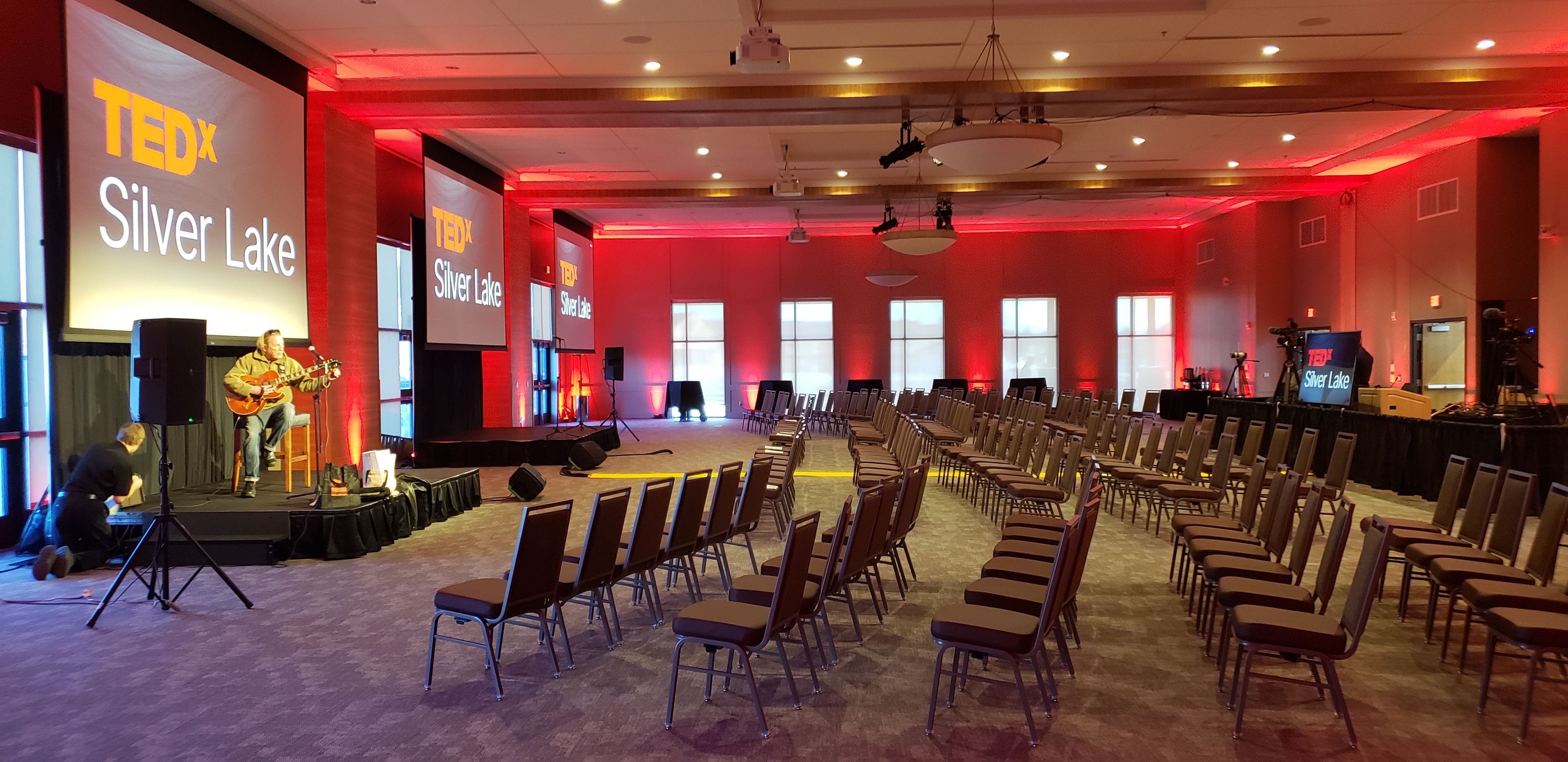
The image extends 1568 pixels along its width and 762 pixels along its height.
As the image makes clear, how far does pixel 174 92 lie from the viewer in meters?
6.99

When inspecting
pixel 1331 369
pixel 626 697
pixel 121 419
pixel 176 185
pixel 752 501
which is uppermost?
pixel 176 185

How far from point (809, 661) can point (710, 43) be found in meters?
6.43

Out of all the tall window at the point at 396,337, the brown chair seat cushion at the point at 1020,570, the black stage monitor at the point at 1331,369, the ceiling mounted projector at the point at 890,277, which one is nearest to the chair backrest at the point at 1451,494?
the brown chair seat cushion at the point at 1020,570

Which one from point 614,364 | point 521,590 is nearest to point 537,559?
point 521,590

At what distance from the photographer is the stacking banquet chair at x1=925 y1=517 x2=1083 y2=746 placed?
3.42 metres

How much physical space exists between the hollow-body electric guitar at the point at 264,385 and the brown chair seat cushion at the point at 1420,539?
24.9 feet

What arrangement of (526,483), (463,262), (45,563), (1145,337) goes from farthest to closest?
(1145,337) < (463,262) < (526,483) < (45,563)

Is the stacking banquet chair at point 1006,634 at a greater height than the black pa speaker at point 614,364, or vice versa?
the black pa speaker at point 614,364

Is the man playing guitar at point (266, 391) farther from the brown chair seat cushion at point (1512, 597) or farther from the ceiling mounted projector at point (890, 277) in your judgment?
the ceiling mounted projector at point (890, 277)

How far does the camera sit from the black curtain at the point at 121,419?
679cm

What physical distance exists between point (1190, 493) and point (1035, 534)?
2438 mm

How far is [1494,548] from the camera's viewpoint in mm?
4938

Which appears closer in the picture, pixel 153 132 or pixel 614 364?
pixel 153 132

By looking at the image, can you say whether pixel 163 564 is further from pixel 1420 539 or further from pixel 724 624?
pixel 1420 539
